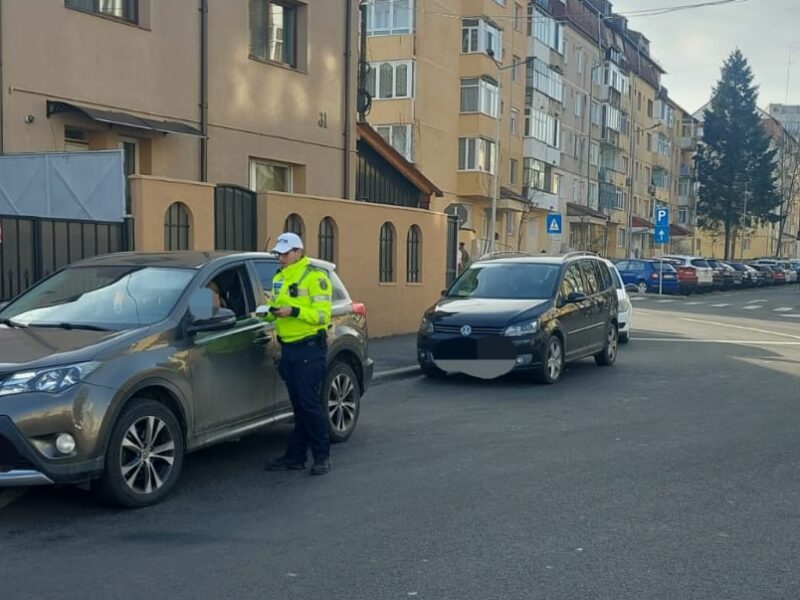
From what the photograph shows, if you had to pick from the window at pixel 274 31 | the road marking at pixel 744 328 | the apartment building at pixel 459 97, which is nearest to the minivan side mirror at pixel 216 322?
the window at pixel 274 31

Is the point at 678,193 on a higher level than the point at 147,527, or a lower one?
higher

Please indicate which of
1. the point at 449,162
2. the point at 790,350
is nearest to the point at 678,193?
the point at 449,162

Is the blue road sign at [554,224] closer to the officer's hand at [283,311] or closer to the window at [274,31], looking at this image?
the window at [274,31]

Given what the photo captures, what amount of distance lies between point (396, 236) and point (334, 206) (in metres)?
2.18

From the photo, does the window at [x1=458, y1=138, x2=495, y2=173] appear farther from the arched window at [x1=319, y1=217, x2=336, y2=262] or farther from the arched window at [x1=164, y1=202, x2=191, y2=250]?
the arched window at [x1=164, y1=202, x2=191, y2=250]

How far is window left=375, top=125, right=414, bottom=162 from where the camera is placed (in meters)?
37.1

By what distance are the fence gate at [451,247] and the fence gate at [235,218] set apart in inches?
252

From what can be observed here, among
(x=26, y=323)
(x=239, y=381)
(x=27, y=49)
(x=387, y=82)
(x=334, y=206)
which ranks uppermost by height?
(x=387, y=82)

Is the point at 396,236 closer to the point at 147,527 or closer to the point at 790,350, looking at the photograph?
the point at 790,350

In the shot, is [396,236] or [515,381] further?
[396,236]

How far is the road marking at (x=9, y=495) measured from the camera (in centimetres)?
608

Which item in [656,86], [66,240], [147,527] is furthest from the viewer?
[656,86]

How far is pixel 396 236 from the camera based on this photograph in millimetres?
17375

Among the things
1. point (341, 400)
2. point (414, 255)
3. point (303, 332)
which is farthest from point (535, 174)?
point (303, 332)
